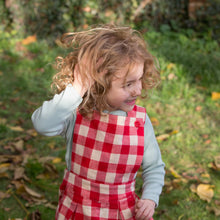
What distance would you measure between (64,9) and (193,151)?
10.6ft

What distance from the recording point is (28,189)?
2709 millimetres

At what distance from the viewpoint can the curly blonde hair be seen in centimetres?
168

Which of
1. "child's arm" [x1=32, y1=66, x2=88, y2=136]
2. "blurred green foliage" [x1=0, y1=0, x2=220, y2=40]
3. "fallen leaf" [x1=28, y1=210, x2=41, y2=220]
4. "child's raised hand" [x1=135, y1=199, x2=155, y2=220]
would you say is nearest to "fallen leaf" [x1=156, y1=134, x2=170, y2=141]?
"fallen leaf" [x1=28, y1=210, x2=41, y2=220]

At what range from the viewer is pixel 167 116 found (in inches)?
157

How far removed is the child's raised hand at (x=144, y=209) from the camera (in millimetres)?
1755

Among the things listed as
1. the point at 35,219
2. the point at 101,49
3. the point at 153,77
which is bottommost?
the point at 35,219

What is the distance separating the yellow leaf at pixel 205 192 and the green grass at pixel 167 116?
3cm

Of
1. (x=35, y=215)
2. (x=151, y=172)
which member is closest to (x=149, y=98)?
(x=151, y=172)

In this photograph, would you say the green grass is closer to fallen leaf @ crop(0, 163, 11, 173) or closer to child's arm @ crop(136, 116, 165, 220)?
fallen leaf @ crop(0, 163, 11, 173)

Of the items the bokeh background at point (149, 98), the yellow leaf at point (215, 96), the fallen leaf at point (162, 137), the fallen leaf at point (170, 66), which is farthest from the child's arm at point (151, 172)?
the fallen leaf at point (170, 66)

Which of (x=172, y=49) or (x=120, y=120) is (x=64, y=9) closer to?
(x=172, y=49)

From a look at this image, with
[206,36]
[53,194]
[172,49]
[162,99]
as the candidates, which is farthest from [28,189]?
[206,36]

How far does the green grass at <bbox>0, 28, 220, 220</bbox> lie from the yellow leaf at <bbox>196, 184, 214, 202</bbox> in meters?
0.03

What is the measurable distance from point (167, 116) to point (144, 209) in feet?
7.56
